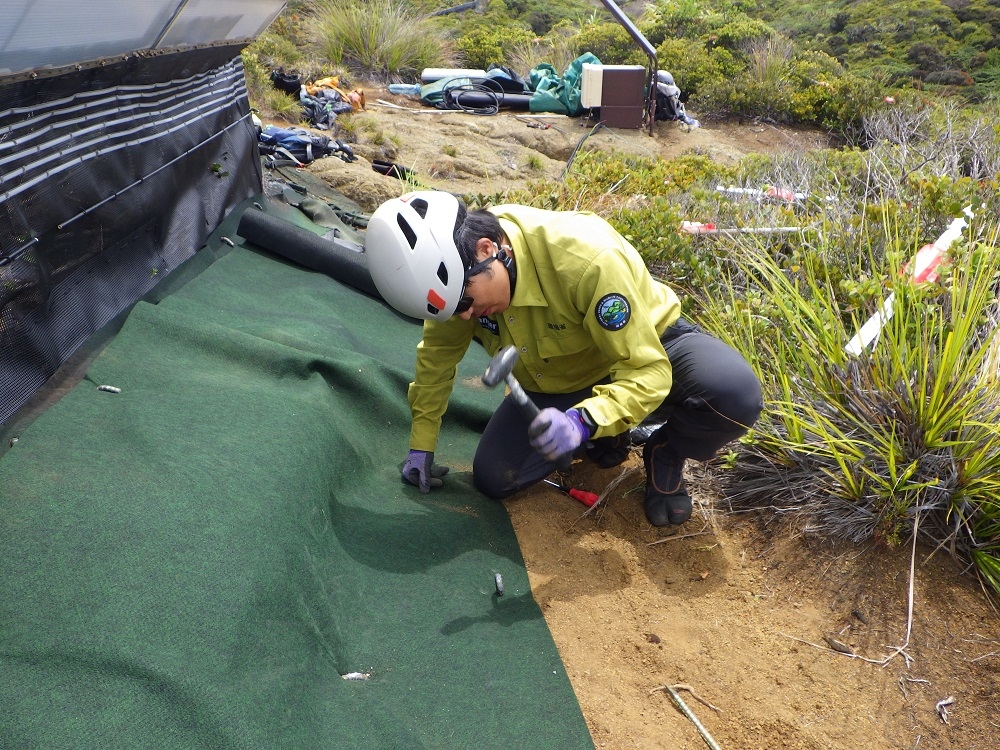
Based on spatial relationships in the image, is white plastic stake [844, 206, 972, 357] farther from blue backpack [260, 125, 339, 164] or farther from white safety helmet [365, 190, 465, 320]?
blue backpack [260, 125, 339, 164]

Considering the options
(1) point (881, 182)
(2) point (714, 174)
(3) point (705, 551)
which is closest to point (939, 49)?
(2) point (714, 174)

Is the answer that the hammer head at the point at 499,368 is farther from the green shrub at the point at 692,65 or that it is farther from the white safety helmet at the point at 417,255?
the green shrub at the point at 692,65

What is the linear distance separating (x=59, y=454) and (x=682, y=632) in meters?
1.88

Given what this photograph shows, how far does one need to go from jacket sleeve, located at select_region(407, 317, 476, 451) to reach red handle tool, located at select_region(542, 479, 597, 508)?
0.53 meters

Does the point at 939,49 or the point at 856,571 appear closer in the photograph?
the point at 856,571

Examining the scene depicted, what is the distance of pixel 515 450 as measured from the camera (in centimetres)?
297

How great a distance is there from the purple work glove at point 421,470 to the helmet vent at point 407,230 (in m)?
0.92

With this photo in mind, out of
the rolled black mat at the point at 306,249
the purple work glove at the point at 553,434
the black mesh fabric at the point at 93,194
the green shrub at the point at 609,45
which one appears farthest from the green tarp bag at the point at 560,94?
the purple work glove at the point at 553,434

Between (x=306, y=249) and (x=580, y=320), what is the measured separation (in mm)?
2102

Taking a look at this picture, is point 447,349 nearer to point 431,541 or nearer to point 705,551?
point 431,541

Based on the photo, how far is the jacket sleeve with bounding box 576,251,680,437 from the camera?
2.40 metres

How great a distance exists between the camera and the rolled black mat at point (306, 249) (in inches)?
167

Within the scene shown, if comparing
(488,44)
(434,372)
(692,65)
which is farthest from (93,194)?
(488,44)

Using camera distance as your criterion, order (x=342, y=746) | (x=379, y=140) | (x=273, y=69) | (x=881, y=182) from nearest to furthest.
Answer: (x=342, y=746)
(x=881, y=182)
(x=379, y=140)
(x=273, y=69)
